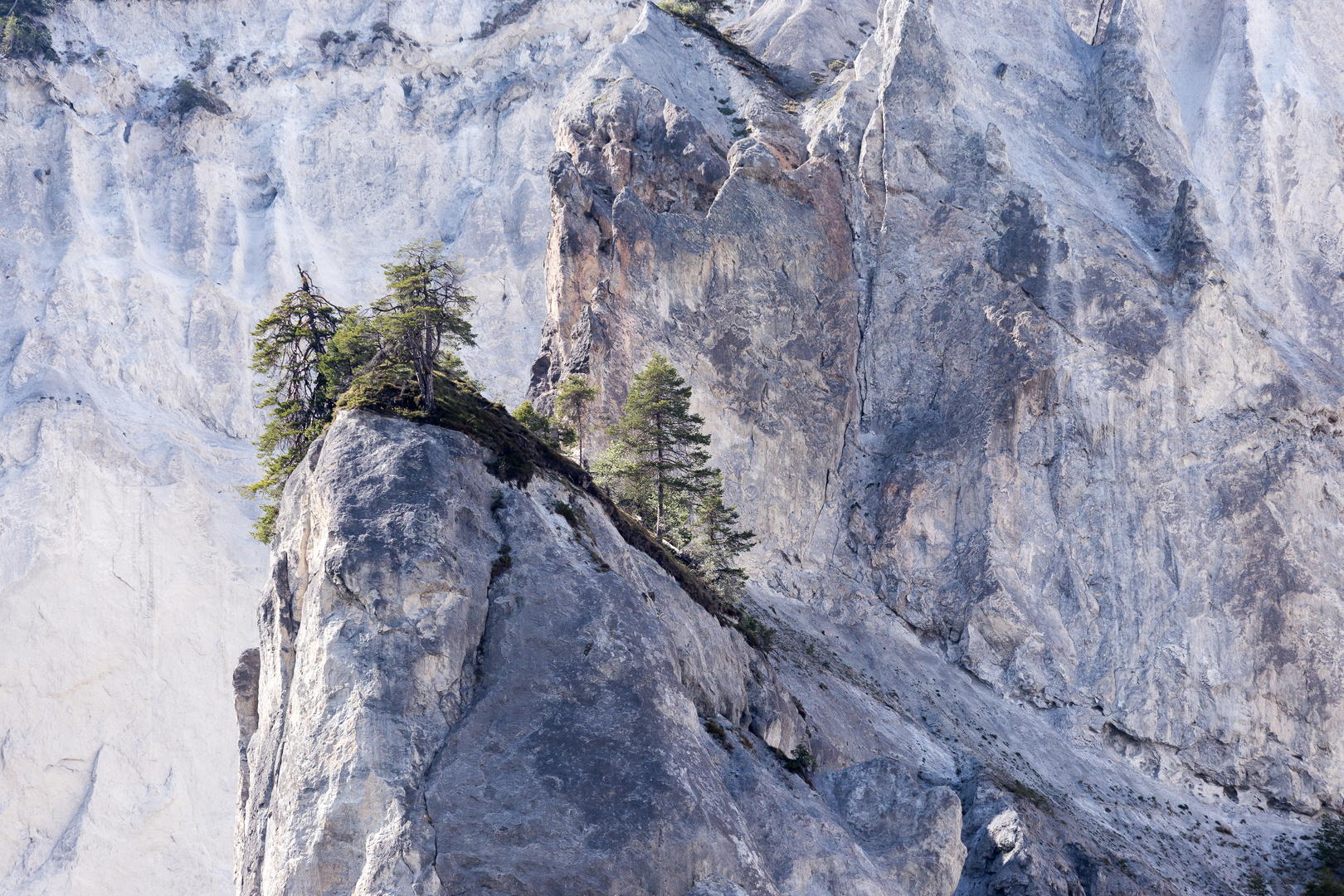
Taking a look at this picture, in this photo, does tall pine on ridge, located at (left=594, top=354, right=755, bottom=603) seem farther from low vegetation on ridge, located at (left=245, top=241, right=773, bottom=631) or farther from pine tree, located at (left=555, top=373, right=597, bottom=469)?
pine tree, located at (left=555, top=373, right=597, bottom=469)

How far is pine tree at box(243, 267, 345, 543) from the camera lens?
29453 mm

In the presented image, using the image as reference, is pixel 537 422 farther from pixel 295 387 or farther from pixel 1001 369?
pixel 1001 369

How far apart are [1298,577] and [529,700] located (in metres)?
40.5

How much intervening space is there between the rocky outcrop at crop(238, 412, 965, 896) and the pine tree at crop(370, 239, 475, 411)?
256 centimetres

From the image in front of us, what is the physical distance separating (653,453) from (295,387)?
14.3 meters

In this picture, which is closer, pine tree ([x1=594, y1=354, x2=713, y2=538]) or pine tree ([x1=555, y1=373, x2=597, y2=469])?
pine tree ([x1=594, y1=354, x2=713, y2=538])

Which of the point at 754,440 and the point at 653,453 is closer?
the point at 653,453

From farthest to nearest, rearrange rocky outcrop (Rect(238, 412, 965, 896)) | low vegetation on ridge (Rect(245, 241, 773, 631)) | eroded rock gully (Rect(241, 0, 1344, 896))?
low vegetation on ridge (Rect(245, 241, 773, 631))
eroded rock gully (Rect(241, 0, 1344, 896))
rocky outcrop (Rect(238, 412, 965, 896))

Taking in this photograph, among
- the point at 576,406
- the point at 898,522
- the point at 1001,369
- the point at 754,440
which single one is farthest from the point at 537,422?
the point at 1001,369

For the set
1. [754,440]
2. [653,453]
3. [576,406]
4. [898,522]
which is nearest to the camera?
[653,453]

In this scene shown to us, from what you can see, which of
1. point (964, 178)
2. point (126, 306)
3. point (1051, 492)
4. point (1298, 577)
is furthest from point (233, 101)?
point (1298, 577)

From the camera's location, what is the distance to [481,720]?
22328 millimetres

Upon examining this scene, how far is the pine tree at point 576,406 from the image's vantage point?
142 feet

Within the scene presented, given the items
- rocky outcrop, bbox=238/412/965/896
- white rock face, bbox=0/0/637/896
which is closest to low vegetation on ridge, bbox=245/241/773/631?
rocky outcrop, bbox=238/412/965/896
